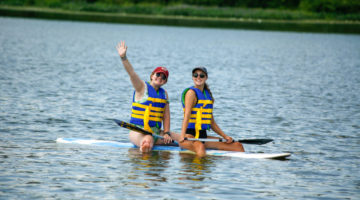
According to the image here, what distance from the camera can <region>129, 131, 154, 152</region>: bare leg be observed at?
10125 millimetres

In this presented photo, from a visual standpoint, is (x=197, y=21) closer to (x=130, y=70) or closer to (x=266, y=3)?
(x=266, y=3)

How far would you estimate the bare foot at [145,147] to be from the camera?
10.1m

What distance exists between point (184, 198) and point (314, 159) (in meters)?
3.90

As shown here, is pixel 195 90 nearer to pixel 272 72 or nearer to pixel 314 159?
pixel 314 159

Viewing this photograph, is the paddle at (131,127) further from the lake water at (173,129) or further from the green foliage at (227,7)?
the green foliage at (227,7)

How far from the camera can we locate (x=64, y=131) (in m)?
12.6

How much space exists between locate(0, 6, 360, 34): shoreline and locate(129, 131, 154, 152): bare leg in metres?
77.7

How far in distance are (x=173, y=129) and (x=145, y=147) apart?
146 inches

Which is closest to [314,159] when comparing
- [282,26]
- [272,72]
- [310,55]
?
[272,72]

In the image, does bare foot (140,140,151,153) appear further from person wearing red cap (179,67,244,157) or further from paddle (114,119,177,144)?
person wearing red cap (179,67,244,157)

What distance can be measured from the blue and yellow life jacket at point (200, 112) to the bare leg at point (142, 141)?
75 centimetres

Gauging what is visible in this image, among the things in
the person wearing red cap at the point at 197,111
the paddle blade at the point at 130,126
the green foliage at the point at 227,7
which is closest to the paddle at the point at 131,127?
the paddle blade at the point at 130,126

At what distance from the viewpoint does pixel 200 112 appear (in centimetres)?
1016

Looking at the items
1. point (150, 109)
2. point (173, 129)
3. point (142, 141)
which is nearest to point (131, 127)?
point (142, 141)
